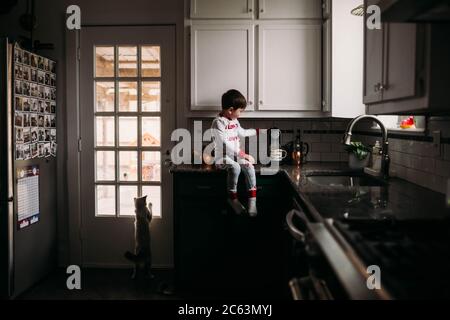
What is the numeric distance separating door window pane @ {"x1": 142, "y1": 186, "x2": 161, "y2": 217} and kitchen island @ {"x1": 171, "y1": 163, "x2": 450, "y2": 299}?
0.71 metres

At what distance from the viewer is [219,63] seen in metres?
3.36

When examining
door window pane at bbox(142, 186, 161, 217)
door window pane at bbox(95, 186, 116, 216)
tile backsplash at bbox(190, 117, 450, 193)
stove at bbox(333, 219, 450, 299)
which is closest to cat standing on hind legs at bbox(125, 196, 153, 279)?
door window pane at bbox(142, 186, 161, 217)

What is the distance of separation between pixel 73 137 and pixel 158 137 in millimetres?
700

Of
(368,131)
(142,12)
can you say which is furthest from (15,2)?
(368,131)

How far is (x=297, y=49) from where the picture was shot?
334 centimetres

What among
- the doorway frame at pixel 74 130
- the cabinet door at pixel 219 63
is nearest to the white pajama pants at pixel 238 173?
the cabinet door at pixel 219 63

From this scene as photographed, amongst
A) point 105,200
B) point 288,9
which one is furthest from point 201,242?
point 288,9

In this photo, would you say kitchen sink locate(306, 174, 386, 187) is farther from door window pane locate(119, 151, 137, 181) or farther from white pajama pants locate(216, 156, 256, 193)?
door window pane locate(119, 151, 137, 181)

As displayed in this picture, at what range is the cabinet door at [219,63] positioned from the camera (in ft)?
11.0

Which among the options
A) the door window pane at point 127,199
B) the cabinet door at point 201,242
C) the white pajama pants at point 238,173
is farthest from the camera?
the door window pane at point 127,199

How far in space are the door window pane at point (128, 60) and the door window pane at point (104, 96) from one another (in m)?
0.16

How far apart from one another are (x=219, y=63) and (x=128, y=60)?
2.72 ft

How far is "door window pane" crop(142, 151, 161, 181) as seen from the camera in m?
3.77

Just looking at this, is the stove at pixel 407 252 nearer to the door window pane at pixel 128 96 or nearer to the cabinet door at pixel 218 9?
the cabinet door at pixel 218 9
